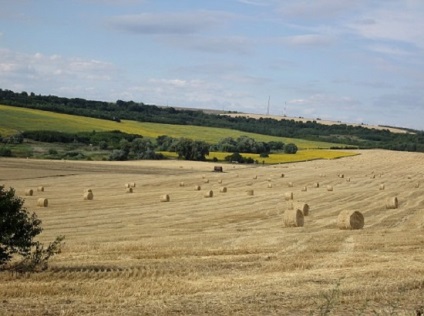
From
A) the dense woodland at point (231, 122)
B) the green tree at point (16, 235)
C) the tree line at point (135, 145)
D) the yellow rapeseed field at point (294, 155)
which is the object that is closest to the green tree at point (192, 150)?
the tree line at point (135, 145)

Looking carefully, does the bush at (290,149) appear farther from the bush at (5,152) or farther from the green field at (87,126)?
the bush at (5,152)

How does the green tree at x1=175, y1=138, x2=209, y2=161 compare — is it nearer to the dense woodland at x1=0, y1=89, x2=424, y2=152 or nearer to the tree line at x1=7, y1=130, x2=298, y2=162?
the tree line at x1=7, y1=130, x2=298, y2=162

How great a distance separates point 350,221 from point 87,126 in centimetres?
7350

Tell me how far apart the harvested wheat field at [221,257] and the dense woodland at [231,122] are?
72408 mm

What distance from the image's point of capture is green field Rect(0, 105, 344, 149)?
83125 millimetres

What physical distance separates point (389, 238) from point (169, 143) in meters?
66.7

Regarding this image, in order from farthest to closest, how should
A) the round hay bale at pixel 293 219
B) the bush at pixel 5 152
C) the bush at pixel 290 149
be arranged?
the bush at pixel 290 149 < the bush at pixel 5 152 < the round hay bale at pixel 293 219

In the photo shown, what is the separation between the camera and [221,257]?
16.3 metres

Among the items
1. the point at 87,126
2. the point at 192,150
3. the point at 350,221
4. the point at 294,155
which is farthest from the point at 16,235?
the point at 87,126

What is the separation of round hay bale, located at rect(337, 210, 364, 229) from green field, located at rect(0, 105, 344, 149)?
5631 centimetres

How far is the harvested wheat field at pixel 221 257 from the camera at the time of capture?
1060 centimetres

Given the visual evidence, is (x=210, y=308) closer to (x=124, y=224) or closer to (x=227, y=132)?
(x=124, y=224)

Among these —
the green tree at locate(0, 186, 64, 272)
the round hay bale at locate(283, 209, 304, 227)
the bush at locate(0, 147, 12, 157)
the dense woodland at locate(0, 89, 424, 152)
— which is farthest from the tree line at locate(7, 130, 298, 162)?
the green tree at locate(0, 186, 64, 272)

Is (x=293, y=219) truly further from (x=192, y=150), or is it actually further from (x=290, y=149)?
(x=290, y=149)
